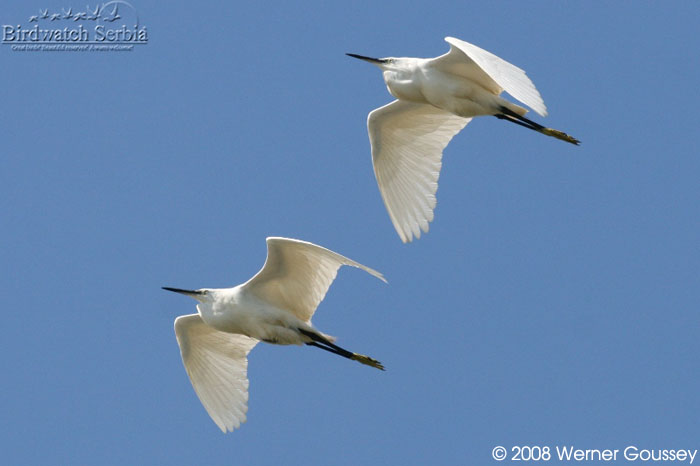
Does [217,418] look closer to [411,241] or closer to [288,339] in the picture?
[288,339]

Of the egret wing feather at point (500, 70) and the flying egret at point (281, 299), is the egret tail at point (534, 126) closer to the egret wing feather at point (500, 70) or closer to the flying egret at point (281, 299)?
the egret wing feather at point (500, 70)

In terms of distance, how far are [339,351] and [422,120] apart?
306 cm

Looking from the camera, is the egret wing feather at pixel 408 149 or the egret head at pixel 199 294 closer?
the egret head at pixel 199 294

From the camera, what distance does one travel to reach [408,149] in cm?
1917

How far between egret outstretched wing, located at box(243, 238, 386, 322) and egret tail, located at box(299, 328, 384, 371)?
0.27 metres

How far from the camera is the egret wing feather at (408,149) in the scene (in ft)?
62.1

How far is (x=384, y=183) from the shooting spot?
1909 cm

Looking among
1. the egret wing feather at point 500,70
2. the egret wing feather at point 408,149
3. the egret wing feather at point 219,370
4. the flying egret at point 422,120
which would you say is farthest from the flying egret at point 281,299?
the egret wing feather at point 500,70

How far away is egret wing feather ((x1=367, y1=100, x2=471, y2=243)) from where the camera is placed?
18.9 metres

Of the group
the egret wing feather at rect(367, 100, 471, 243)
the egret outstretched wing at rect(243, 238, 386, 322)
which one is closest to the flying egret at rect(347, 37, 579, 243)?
the egret wing feather at rect(367, 100, 471, 243)

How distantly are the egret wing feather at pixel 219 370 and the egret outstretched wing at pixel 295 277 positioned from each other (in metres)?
1.33

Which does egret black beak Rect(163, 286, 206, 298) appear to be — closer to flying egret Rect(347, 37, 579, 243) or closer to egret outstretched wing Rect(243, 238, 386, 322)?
egret outstretched wing Rect(243, 238, 386, 322)

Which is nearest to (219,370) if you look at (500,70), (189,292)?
(189,292)

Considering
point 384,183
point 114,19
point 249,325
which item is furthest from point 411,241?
point 114,19
